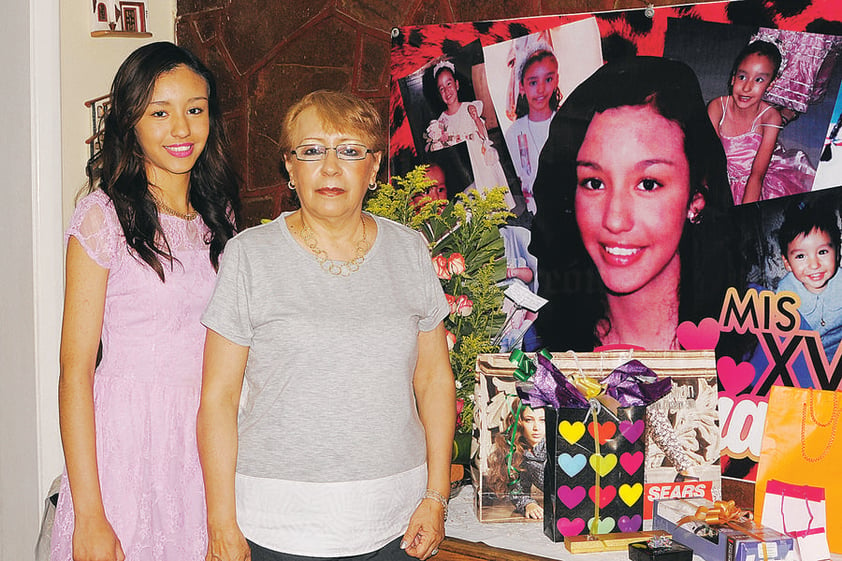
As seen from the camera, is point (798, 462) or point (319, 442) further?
point (798, 462)

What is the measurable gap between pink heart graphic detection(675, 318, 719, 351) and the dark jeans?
0.84m

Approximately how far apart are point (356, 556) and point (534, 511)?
1.61ft

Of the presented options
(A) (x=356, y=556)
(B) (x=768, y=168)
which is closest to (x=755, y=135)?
(B) (x=768, y=168)

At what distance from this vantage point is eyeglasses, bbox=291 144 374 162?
5.33ft

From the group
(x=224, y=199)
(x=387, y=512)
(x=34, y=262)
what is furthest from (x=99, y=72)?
(x=387, y=512)

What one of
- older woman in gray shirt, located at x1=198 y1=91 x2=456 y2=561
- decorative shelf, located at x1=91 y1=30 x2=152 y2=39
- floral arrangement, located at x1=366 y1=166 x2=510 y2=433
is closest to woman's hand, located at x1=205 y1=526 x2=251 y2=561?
older woman in gray shirt, located at x1=198 y1=91 x2=456 y2=561

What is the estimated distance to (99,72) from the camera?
269 centimetres

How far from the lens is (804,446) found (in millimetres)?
1789

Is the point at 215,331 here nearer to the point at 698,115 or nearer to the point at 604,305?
the point at 604,305

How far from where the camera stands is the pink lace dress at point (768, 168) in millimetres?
1901

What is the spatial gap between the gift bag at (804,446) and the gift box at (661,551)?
212mm

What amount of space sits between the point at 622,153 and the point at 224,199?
950 mm

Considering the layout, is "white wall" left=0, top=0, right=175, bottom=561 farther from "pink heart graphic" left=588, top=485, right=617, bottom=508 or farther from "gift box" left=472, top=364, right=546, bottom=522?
"pink heart graphic" left=588, top=485, right=617, bottom=508

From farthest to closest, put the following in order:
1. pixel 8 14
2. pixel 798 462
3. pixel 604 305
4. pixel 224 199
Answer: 1. pixel 8 14
2. pixel 604 305
3. pixel 224 199
4. pixel 798 462
